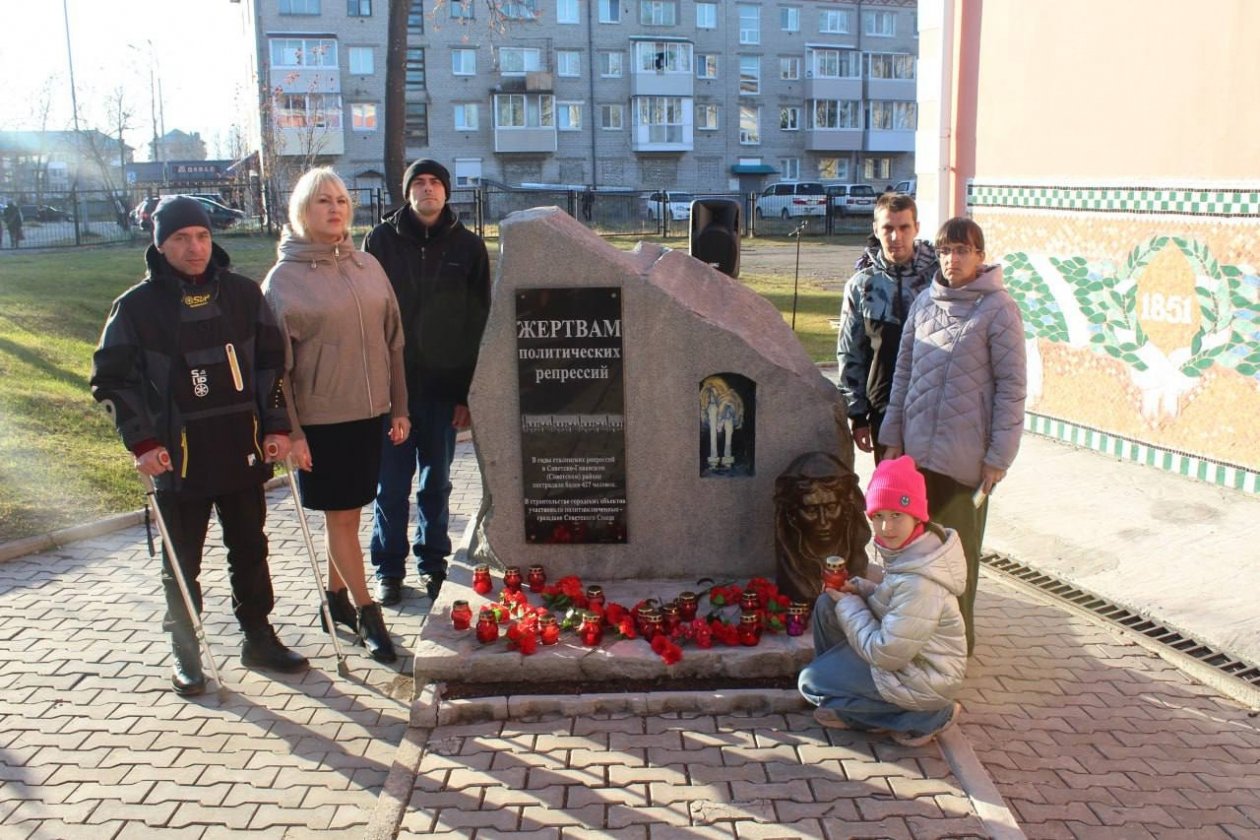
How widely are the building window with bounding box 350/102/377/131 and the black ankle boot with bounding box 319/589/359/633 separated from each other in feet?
166

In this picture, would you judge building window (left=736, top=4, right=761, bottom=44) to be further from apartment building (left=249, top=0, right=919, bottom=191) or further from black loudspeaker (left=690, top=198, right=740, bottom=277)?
black loudspeaker (left=690, top=198, right=740, bottom=277)

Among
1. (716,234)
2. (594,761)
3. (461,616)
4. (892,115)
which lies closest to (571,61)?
(892,115)

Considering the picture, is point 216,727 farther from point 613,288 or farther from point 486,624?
point 613,288

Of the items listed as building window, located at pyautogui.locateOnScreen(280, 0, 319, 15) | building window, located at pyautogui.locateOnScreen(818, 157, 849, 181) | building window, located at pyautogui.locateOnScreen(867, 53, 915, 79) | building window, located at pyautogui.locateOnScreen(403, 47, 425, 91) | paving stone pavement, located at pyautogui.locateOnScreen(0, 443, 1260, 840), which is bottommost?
paving stone pavement, located at pyautogui.locateOnScreen(0, 443, 1260, 840)

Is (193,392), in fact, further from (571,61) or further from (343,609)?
(571,61)

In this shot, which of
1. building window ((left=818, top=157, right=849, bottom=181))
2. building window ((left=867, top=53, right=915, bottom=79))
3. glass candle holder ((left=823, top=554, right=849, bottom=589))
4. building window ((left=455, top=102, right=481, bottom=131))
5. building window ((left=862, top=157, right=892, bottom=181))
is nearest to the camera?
glass candle holder ((left=823, top=554, right=849, bottom=589))

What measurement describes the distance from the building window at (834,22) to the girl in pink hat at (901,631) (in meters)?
60.0

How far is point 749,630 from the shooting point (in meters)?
4.79

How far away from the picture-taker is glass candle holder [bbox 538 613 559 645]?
481 centimetres

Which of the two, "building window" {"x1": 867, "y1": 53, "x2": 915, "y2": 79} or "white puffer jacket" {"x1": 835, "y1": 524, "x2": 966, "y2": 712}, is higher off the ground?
"building window" {"x1": 867, "y1": 53, "x2": 915, "y2": 79}

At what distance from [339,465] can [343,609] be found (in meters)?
0.78

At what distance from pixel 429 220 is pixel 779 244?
2686cm

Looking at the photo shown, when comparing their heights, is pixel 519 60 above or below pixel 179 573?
above

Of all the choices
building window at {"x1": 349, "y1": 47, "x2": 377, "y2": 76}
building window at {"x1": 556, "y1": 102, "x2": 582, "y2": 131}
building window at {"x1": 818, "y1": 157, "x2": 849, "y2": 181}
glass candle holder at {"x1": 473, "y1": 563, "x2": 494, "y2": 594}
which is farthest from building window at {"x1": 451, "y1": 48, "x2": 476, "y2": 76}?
glass candle holder at {"x1": 473, "y1": 563, "x2": 494, "y2": 594}
